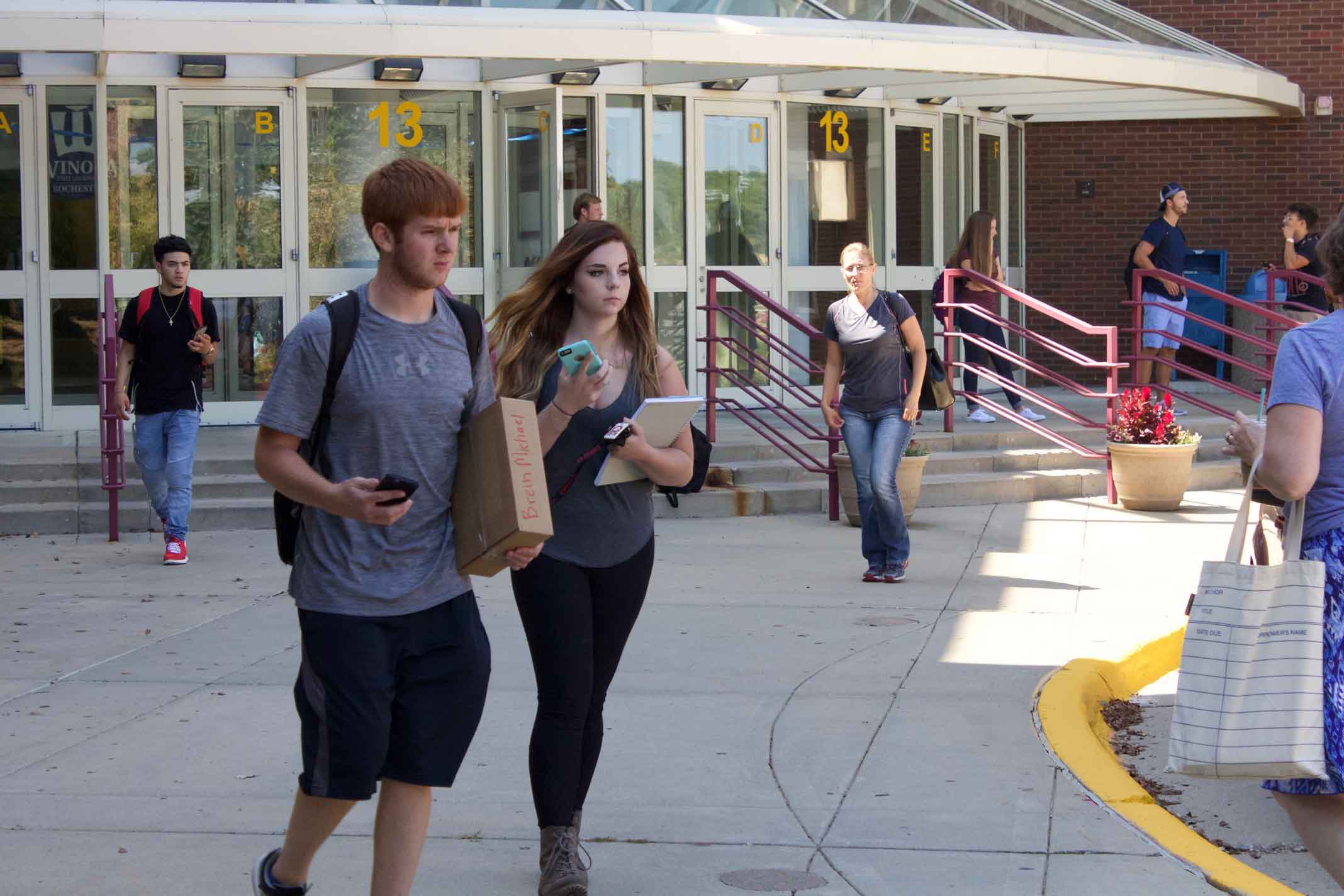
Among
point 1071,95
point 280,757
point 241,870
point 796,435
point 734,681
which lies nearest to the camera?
point 241,870

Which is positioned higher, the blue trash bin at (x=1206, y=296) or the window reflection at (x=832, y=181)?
the window reflection at (x=832, y=181)

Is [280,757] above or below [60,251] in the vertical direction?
below

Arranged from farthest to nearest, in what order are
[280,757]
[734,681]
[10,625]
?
Answer: [10,625]
[734,681]
[280,757]

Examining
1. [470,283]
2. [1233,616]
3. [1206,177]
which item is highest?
[1206,177]

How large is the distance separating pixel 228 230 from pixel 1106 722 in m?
8.93

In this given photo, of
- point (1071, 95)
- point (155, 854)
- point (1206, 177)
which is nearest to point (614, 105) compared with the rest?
point (1071, 95)

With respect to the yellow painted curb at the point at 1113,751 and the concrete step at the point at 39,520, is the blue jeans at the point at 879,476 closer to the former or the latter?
the yellow painted curb at the point at 1113,751

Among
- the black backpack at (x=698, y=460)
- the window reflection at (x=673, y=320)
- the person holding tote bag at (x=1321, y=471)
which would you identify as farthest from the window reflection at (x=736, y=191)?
the person holding tote bag at (x=1321, y=471)

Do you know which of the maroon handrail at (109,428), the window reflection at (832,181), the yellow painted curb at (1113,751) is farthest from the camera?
the window reflection at (832,181)

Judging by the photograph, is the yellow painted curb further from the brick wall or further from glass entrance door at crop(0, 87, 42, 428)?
the brick wall

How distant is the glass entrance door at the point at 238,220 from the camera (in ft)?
41.9

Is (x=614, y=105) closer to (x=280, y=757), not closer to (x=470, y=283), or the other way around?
(x=470, y=283)

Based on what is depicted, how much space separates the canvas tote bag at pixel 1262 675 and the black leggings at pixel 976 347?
9.73 meters

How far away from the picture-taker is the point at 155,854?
4.34 m
